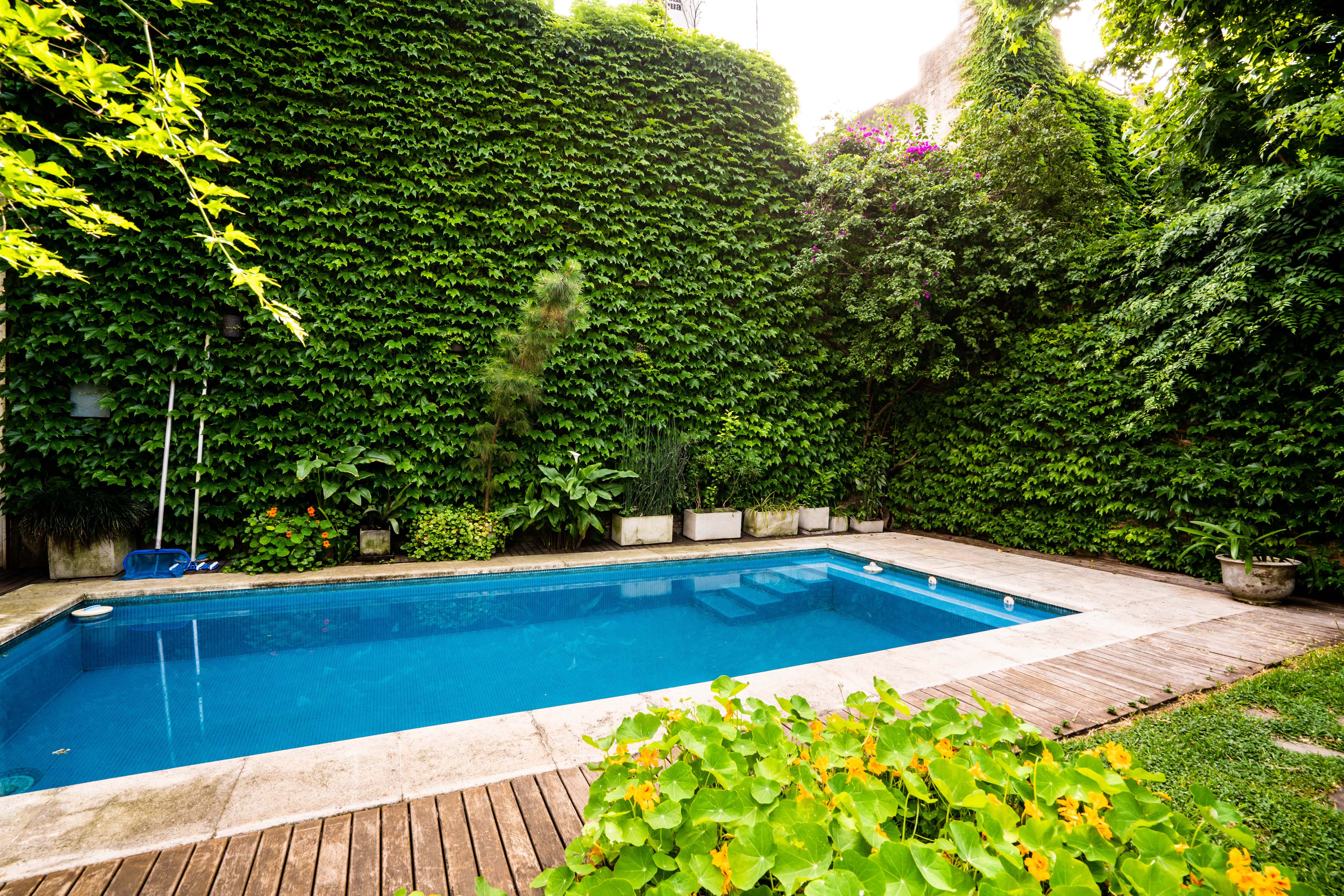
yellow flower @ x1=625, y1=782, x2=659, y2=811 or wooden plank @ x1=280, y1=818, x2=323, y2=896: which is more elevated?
yellow flower @ x1=625, y1=782, x2=659, y2=811

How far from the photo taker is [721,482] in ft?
22.5

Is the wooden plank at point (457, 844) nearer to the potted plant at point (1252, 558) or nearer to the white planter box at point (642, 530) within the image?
the white planter box at point (642, 530)

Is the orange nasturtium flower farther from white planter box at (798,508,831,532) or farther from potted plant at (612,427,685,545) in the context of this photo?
white planter box at (798,508,831,532)

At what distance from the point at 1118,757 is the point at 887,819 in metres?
0.57

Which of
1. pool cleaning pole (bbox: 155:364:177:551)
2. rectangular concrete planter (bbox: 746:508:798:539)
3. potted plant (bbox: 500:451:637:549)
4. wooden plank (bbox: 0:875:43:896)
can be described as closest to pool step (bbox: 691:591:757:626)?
potted plant (bbox: 500:451:637:549)

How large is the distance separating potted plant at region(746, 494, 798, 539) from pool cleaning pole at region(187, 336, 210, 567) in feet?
18.3

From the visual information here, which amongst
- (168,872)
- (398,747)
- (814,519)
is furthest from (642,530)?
(168,872)

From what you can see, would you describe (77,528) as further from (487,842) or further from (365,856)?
(487,842)

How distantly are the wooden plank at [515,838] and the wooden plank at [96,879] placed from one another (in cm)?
97

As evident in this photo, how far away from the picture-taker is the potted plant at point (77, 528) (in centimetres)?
428

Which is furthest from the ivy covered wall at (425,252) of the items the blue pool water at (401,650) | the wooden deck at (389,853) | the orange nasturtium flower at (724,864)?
the orange nasturtium flower at (724,864)

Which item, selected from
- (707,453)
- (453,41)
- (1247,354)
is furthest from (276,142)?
(1247,354)

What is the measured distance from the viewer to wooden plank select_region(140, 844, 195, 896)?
1.43m

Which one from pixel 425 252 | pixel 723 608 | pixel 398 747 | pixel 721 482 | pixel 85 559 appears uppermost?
pixel 425 252
